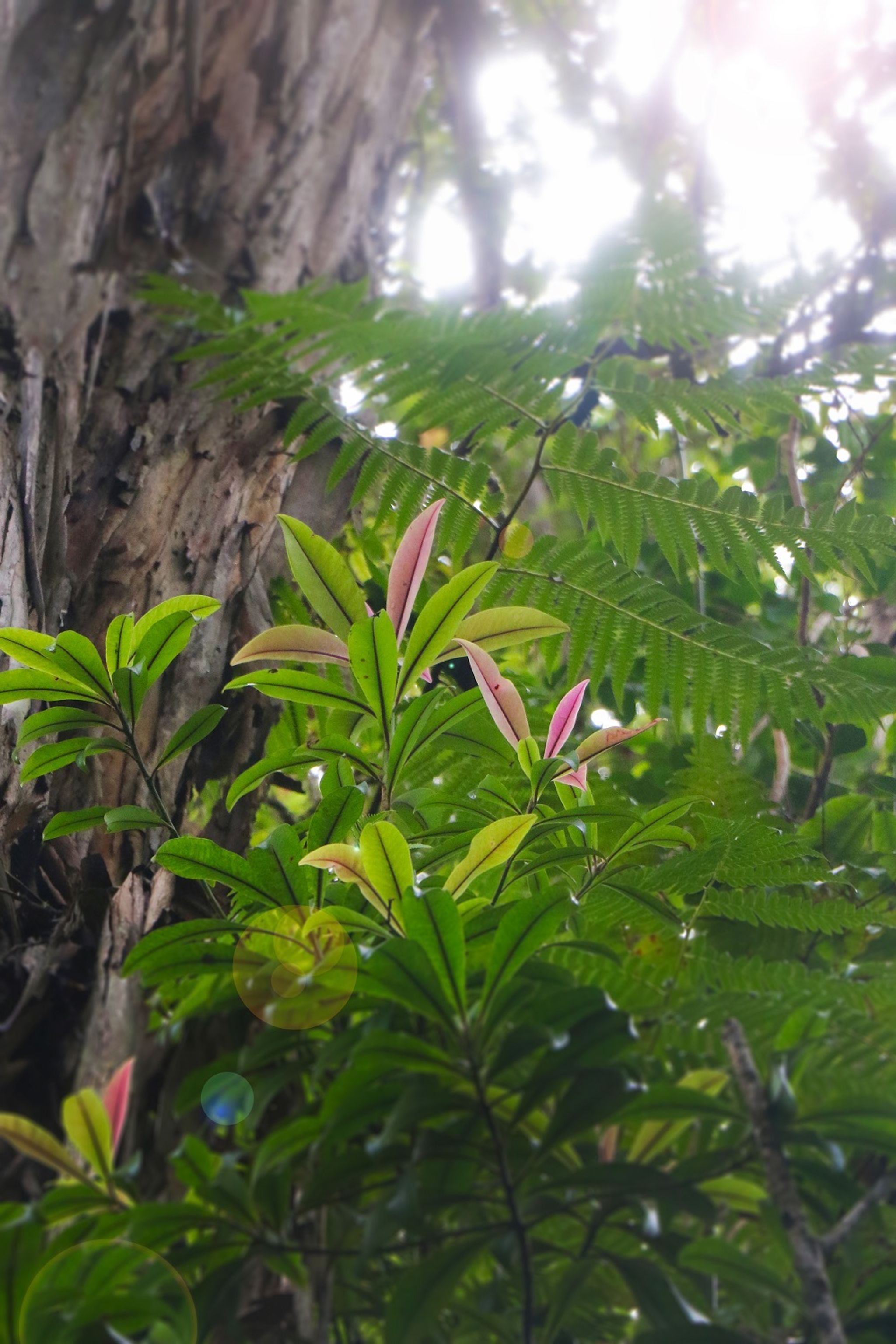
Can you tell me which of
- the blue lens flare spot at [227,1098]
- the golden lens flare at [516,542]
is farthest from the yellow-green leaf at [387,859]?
the golden lens flare at [516,542]

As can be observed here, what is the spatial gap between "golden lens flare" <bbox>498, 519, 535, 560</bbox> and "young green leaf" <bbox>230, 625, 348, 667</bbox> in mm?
506

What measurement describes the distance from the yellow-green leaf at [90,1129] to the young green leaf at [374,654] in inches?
14.4

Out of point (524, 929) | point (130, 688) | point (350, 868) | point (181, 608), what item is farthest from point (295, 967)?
point (181, 608)

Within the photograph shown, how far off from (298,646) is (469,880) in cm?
29

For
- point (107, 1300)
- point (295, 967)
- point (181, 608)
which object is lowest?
point (107, 1300)

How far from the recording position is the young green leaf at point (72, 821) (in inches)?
32.3

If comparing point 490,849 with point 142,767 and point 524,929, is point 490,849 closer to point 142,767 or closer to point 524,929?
point 524,929

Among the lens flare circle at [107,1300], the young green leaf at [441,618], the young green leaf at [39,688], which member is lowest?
the lens flare circle at [107,1300]

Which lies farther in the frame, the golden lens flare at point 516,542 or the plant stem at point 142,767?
the golden lens flare at point 516,542

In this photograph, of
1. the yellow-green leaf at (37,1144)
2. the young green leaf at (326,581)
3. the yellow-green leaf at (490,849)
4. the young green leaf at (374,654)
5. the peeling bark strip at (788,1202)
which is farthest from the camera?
the young green leaf at (326,581)

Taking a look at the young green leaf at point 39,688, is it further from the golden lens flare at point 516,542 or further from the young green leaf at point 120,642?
the golden lens flare at point 516,542

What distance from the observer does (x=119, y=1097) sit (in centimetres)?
64

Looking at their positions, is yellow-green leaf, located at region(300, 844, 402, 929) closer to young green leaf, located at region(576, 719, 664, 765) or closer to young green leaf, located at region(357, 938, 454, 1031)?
young green leaf, located at region(357, 938, 454, 1031)

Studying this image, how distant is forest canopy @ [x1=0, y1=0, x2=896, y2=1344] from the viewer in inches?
21.1
